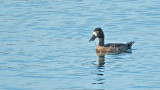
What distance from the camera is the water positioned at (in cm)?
1767

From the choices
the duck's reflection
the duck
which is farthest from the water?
the duck

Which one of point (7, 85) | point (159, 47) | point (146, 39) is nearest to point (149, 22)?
point (146, 39)

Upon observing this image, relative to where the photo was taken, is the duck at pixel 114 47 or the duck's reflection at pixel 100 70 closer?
the duck's reflection at pixel 100 70

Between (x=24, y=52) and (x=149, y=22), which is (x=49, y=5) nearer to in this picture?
(x=149, y=22)

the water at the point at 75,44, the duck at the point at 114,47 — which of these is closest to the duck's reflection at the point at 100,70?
the water at the point at 75,44

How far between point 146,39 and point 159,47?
1912 mm

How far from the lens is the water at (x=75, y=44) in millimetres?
17672

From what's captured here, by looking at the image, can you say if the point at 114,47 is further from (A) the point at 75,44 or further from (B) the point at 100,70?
(B) the point at 100,70

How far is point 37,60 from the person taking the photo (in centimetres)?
2083

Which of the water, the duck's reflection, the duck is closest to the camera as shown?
the water

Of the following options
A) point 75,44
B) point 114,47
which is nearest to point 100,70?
point 114,47

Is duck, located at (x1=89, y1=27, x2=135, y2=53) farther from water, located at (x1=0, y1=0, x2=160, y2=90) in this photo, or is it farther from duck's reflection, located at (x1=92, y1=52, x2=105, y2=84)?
duck's reflection, located at (x1=92, y1=52, x2=105, y2=84)

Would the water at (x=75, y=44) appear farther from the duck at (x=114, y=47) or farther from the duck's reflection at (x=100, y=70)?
the duck at (x=114, y=47)

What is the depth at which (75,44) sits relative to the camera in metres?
24.0
